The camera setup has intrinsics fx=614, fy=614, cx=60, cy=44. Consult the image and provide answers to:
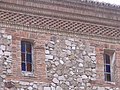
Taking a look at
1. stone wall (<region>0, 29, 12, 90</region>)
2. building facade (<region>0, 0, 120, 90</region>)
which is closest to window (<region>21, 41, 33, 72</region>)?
building facade (<region>0, 0, 120, 90</region>)

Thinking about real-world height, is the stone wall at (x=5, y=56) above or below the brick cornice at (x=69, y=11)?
below

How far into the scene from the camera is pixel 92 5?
20375mm

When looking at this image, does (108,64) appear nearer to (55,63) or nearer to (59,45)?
(59,45)

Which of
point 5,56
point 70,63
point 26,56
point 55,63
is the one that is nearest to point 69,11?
point 70,63

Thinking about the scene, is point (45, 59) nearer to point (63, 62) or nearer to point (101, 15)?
point (63, 62)

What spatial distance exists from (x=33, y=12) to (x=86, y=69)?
251cm

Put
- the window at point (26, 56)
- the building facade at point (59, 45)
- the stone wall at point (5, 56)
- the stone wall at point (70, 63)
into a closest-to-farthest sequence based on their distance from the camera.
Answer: the stone wall at point (5, 56) → the building facade at point (59, 45) → the window at point (26, 56) → the stone wall at point (70, 63)

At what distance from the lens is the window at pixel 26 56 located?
19.0 meters

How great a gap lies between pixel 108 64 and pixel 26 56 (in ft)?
9.68

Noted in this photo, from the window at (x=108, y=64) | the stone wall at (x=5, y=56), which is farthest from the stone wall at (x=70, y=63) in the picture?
the stone wall at (x=5, y=56)

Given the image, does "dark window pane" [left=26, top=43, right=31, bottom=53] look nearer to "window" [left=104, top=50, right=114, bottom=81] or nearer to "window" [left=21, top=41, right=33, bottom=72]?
"window" [left=21, top=41, right=33, bottom=72]

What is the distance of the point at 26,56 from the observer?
62.9ft

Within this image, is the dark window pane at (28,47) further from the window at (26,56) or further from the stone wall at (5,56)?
the stone wall at (5,56)

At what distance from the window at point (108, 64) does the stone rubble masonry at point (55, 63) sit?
0.16 meters
